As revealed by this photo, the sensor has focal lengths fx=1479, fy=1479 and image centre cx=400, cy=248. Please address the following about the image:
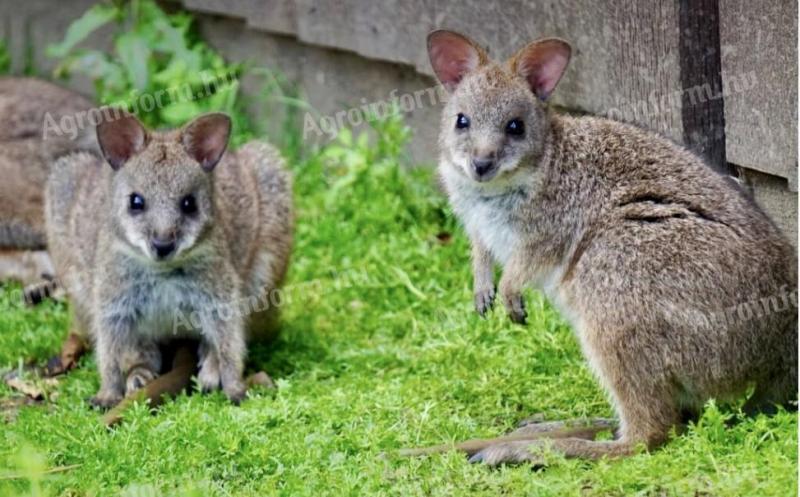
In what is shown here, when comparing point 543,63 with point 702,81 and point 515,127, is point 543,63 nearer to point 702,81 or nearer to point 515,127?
point 515,127

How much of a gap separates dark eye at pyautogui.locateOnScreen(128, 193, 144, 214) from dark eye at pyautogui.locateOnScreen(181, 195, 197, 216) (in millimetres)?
173

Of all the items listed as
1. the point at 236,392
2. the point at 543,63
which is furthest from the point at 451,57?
the point at 236,392

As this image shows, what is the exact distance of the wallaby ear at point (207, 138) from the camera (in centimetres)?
643

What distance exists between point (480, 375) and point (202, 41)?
4.64m

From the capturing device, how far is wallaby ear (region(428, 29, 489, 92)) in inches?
225

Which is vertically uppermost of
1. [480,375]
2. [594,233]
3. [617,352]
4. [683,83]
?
[683,83]

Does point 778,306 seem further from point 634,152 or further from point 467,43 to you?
point 467,43

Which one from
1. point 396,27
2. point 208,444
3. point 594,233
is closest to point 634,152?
point 594,233

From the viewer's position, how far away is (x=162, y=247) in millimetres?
6172

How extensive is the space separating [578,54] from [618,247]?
6.14 ft

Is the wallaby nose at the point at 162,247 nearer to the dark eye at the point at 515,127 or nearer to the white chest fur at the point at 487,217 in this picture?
the white chest fur at the point at 487,217

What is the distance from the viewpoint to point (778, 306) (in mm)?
5055

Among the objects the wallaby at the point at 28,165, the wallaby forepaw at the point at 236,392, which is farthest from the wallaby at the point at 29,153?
the wallaby forepaw at the point at 236,392

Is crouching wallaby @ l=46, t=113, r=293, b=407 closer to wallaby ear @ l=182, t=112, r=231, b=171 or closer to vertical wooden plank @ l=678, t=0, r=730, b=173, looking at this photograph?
wallaby ear @ l=182, t=112, r=231, b=171
